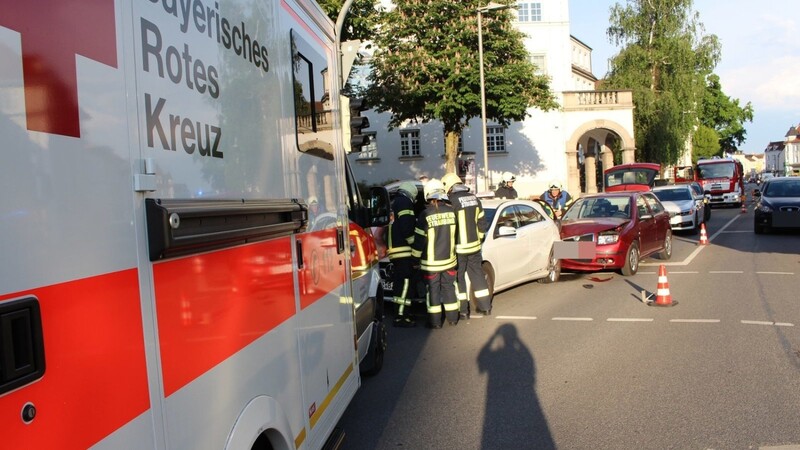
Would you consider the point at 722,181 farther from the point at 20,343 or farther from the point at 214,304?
the point at 20,343

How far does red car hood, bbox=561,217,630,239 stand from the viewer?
38.0ft

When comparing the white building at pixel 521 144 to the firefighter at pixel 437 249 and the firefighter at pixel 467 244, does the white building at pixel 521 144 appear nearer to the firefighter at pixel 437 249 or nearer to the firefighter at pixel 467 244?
the firefighter at pixel 467 244

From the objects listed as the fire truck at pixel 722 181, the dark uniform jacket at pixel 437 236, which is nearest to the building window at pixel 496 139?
the fire truck at pixel 722 181

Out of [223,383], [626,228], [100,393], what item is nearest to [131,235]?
[100,393]

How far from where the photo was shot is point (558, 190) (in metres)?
15.7

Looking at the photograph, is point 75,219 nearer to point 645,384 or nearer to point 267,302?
point 267,302

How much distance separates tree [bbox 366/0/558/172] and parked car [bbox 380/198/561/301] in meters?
14.8

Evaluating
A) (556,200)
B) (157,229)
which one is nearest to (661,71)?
(556,200)

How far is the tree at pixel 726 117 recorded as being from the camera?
72.5m

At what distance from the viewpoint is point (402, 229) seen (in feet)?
26.5

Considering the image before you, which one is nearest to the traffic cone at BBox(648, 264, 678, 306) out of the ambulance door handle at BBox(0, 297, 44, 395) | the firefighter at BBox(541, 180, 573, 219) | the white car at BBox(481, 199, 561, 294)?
the white car at BBox(481, 199, 561, 294)

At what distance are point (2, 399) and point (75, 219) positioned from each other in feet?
1.47

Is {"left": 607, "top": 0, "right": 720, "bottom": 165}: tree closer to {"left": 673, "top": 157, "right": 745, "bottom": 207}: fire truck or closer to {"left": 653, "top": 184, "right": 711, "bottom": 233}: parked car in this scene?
{"left": 673, "top": 157, "right": 745, "bottom": 207}: fire truck

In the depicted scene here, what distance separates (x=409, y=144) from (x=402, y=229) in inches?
1228
